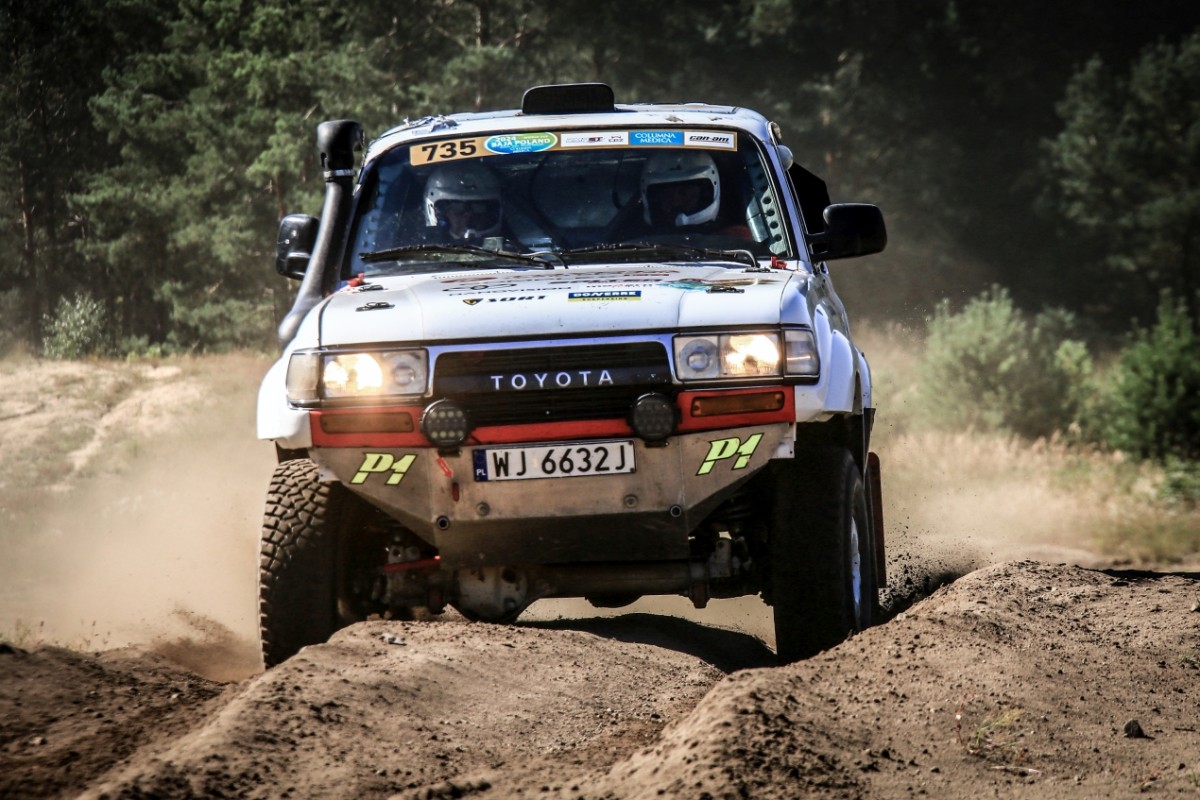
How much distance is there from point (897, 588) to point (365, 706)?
5.10 meters

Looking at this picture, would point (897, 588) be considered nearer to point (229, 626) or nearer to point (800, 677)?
point (229, 626)

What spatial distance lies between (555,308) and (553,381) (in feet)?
0.89

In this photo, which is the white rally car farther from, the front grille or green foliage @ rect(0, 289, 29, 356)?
green foliage @ rect(0, 289, 29, 356)

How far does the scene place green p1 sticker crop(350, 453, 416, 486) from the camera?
5559 mm

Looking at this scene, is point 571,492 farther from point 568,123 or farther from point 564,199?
point 568,123

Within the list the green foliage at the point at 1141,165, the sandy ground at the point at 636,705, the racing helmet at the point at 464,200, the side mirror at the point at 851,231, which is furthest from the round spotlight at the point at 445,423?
the green foliage at the point at 1141,165

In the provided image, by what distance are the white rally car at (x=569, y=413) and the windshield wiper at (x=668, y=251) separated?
13 mm

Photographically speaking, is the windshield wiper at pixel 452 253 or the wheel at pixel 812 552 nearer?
the wheel at pixel 812 552

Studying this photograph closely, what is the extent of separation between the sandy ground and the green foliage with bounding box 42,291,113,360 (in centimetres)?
2859

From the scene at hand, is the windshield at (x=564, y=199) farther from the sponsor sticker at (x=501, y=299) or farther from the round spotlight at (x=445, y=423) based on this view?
the round spotlight at (x=445, y=423)

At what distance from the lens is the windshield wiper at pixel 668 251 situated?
6496 mm

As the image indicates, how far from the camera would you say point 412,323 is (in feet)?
18.3

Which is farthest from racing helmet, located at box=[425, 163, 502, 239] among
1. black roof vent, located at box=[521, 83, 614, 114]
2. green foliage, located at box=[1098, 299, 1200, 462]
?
green foliage, located at box=[1098, 299, 1200, 462]

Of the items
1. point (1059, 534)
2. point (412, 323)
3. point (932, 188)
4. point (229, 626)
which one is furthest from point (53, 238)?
point (412, 323)
